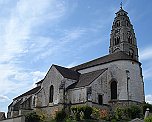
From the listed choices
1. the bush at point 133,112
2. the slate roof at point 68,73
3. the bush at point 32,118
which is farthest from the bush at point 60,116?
the bush at point 133,112

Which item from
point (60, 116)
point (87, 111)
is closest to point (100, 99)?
point (87, 111)

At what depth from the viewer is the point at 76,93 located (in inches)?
1452

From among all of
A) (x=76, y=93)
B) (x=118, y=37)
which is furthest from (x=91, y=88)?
(x=118, y=37)

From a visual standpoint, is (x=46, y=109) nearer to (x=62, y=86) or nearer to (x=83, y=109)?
(x=62, y=86)

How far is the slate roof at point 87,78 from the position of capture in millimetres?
36719

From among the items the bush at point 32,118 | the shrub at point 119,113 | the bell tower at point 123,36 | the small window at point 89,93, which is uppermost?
the bell tower at point 123,36

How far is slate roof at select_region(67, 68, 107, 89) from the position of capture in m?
36.7

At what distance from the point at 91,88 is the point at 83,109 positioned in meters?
5.03

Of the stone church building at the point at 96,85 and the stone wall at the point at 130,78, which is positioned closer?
the stone church building at the point at 96,85

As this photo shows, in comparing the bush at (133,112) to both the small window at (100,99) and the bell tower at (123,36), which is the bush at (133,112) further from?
the bell tower at (123,36)

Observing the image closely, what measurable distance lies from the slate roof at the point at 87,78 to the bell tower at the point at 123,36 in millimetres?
22128

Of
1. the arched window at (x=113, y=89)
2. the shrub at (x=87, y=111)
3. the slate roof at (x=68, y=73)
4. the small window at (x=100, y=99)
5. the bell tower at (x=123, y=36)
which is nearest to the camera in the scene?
the shrub at (x=87, y=111)

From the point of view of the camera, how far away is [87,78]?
38500mm

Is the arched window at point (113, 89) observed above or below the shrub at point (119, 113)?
above
